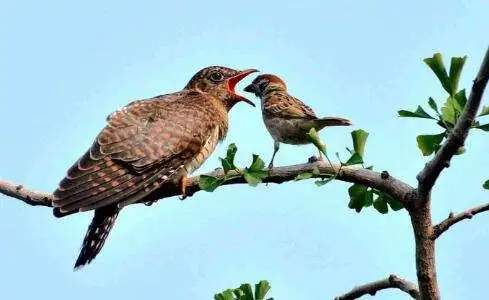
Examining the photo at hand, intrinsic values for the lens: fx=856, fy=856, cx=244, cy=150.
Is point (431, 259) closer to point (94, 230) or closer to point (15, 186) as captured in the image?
point (15, 186)

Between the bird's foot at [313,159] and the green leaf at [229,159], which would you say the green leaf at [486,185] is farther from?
the green leaf at [229,159]

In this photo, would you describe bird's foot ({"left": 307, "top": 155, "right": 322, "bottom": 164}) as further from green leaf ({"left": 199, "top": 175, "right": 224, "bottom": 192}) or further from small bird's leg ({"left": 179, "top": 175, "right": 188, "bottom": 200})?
small bird's leg ({"left": 179, "top": 175, "right": 188, "bottom": 200})

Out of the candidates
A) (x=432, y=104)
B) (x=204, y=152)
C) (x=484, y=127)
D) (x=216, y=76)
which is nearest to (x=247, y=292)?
(x=432, y=104)

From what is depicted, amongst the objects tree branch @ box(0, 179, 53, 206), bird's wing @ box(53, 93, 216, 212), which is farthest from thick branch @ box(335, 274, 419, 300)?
bird's wing @ box(53, 93, 216, 212)

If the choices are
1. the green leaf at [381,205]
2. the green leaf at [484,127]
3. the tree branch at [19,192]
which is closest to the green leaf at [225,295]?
the green leaf at [381,205]

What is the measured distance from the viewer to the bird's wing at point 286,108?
777 cm

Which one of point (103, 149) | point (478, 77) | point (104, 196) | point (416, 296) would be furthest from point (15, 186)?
point (478, 77)

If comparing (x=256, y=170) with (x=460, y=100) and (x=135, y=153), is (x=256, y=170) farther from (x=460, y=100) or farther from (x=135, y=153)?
(x=135, y=153)

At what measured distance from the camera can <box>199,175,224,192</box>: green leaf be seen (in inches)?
190

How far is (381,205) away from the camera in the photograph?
5309 millimetres

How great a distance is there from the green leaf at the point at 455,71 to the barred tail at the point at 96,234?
3286 millimetres

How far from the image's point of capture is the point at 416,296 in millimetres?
4488

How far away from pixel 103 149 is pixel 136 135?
427mm

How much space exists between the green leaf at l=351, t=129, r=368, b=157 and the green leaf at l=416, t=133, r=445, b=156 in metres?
0.30
